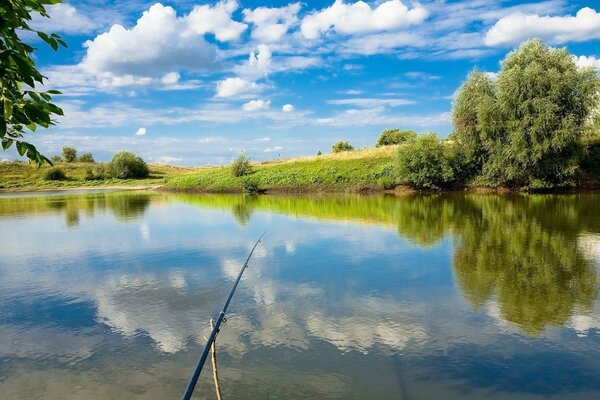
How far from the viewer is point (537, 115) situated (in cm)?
4262

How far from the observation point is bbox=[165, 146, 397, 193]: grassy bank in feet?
184

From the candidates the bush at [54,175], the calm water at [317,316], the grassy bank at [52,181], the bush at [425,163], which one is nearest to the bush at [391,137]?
the grassy bank at [52,181]

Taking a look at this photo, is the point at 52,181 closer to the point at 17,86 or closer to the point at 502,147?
the point at 502,147

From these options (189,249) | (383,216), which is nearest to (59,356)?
(189,249)

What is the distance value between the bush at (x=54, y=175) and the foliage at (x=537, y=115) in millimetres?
80186

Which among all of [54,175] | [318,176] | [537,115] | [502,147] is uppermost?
[537,115]

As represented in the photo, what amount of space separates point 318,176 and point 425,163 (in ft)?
48.9

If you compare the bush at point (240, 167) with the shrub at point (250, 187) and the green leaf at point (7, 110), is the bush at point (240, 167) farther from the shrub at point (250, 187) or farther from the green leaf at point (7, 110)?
the green leaf at point (7, 110)

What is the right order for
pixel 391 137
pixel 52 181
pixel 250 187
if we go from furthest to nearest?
pixel 391 137 < pixel 52 181 < pixel 250 187

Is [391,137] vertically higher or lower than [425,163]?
higher

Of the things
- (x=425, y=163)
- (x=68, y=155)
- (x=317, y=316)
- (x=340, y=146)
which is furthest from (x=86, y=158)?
(x=317, y=316)

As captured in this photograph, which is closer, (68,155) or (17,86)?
(17,86)

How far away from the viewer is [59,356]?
8.44 m

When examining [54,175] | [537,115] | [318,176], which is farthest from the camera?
[54,175]
